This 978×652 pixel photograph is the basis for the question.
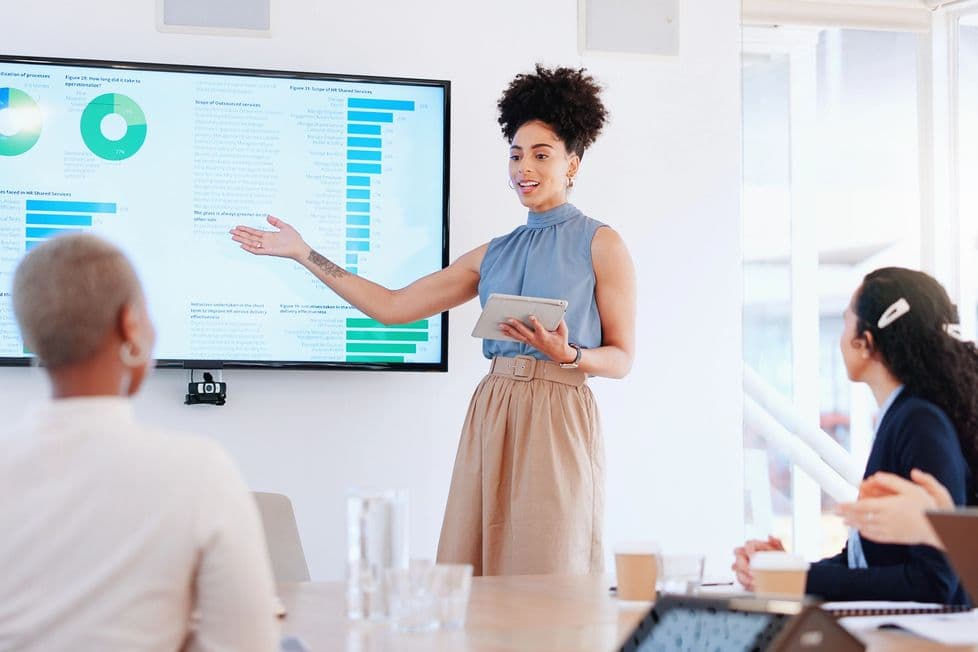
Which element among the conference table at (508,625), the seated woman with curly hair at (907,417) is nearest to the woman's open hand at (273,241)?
the conference table at (508,625)

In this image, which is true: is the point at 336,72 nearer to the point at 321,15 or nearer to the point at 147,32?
the point at 321,15

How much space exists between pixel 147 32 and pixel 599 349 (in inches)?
67.8

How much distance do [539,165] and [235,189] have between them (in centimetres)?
100

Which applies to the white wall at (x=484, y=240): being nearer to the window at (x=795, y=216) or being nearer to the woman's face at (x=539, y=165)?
the window at (x=795, y=216)

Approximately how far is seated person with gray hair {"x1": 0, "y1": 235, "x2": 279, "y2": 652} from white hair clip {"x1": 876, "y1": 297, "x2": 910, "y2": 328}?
4.59ft

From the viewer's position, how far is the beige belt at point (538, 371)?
9.70 feet

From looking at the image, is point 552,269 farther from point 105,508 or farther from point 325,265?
point 105,508

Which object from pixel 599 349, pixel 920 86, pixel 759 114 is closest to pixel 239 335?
pixel 599 349

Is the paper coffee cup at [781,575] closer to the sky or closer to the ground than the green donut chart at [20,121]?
closer to the ground

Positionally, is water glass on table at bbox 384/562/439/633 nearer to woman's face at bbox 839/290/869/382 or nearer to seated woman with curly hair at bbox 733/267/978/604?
seated woman with curly hair at bbox 733/267/978/604

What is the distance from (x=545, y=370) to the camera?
2965 millimetres

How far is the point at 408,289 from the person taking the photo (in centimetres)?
334

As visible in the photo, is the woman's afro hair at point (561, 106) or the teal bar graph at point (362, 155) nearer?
the woman's afro hair at point (561, 106)

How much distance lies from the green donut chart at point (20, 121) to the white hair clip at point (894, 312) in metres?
2.44
